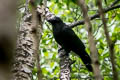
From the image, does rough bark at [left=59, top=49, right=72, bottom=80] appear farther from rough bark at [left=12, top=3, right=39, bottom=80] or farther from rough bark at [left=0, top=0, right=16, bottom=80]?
rough bark at [left=0, top=0, right=16, bottom=80]

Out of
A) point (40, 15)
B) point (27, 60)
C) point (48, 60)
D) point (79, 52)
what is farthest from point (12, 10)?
point (48, 60)

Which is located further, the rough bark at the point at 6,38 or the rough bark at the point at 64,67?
the rough bark at the point at 64,67

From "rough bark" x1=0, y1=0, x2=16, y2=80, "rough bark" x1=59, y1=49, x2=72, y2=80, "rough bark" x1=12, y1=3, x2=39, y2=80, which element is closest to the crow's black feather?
"rough bark" x1=59, y1=49, x2=72, y2=80

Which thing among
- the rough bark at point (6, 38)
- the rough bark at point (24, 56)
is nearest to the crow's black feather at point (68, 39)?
the rough bark at point (24, 56)

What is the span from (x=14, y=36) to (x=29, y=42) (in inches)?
73.4

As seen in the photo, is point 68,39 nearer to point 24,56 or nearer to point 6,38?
point 24,56

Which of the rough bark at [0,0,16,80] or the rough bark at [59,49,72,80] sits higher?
the rough bark at [59,49,72,80]

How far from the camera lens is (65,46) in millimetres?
4375

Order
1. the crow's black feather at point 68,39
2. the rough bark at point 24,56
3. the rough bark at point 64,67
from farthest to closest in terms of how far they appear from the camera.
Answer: the crow's black feather at point 68,39
the rough bark at point 64,67
the rough bark at point 24,56

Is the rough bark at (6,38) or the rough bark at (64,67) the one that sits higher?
the rough bark at (64,67)

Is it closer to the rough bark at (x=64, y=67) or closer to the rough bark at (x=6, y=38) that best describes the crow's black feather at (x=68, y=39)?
the rough bark at (x=64, y=67)

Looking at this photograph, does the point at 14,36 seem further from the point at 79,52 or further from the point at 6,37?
the point at 79,52

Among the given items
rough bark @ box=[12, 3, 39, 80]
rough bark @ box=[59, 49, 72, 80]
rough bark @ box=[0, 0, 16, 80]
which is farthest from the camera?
rough bark @ box=[59, 49, 72, 80]

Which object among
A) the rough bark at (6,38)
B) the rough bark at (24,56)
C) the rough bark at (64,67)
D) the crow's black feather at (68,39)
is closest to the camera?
the rough bark at (6,38)
